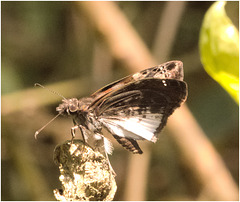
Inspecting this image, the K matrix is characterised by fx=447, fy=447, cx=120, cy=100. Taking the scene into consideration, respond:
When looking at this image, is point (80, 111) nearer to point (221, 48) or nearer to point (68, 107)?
point (68, 107)

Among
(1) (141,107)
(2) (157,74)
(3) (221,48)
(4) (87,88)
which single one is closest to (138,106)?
(1) (141,107)

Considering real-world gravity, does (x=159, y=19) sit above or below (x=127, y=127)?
above

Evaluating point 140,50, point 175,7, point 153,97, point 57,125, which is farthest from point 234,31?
point 57,125

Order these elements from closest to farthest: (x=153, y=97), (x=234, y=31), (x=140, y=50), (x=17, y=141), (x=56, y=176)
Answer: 1. (x=234, y=31)
2. (x=153, y=97)
3. (x=140, y=50)
4. (x=17, y=141)
5. (x=56, y=176)

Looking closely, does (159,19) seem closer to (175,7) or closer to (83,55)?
(175,7)

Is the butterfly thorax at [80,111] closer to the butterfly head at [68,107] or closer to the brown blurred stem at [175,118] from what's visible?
the butterfly head at [68,107]

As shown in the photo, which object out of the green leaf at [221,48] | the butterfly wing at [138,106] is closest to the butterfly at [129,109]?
the butterfly wing at [138,106]

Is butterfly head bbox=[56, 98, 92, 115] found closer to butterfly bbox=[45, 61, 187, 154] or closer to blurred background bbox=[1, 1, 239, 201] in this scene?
butterfly bbox=[45, 61, 187, 154]

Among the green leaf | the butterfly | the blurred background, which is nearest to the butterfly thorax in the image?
the butterfly
